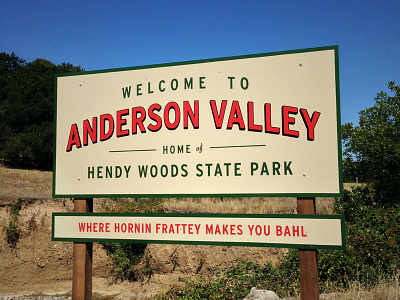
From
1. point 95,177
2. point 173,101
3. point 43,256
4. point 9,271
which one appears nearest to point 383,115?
point 173,101

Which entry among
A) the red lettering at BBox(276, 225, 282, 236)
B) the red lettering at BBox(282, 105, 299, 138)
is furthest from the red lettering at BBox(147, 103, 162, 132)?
the red lettering at BBox(276, 225, 282, 236)

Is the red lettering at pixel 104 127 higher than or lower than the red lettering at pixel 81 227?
higher

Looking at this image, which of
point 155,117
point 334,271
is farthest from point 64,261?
point 155,117

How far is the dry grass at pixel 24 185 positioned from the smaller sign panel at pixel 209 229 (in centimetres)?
1404

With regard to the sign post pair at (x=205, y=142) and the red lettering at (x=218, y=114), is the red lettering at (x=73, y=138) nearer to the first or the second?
the sign post pair at (x=205, y=142)

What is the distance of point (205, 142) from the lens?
5434 millimetres

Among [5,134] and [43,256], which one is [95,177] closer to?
[43,256]

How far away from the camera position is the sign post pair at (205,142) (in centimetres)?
497

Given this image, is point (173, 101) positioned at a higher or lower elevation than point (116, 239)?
higher

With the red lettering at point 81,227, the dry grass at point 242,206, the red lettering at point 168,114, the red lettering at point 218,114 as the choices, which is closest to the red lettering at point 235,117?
the red lettering at point 218,114

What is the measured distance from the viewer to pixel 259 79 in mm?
5340

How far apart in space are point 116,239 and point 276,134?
3.20 metres

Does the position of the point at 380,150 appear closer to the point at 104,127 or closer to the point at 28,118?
the point at 104,127

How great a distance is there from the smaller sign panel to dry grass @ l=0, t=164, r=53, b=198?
14.0 m
